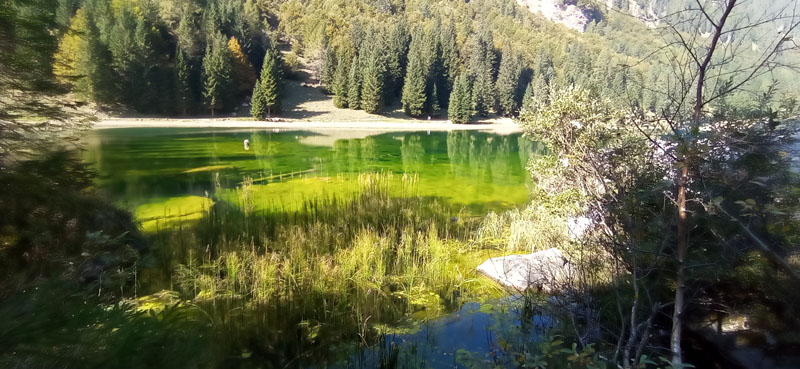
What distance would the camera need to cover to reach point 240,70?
184ft

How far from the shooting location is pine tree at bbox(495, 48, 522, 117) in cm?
6512

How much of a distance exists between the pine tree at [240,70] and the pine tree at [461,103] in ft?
93.2

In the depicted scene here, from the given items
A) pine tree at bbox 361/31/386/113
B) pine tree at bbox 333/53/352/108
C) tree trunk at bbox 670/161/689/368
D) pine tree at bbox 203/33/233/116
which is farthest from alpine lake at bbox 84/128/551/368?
pine tree at bbox 333/53/352/108

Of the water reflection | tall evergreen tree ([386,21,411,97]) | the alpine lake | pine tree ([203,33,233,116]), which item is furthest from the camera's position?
tall evergreen tree ([386,21,411,97])

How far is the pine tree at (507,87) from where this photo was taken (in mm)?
65125

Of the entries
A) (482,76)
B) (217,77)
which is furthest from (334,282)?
(482,76)

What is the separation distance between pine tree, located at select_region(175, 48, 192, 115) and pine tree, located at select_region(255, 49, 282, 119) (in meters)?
7.03

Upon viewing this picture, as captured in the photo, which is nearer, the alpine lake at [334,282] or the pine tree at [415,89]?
the alpine lake at [334,282]

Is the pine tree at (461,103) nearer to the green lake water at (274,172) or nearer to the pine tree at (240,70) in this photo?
the pine tree at (240,70)

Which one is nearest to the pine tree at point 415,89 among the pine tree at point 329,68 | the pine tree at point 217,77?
the pine tree at point 329,68

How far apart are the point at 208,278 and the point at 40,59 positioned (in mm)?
2909

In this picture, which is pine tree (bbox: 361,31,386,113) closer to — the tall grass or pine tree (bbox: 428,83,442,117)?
pine tree (bbox: 428,83,442,117)

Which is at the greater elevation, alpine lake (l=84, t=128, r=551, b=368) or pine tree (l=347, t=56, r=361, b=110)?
pine tree (l=347, t=56, r=361, b=110)

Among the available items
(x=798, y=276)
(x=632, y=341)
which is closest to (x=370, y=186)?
(x=632, y=341)
